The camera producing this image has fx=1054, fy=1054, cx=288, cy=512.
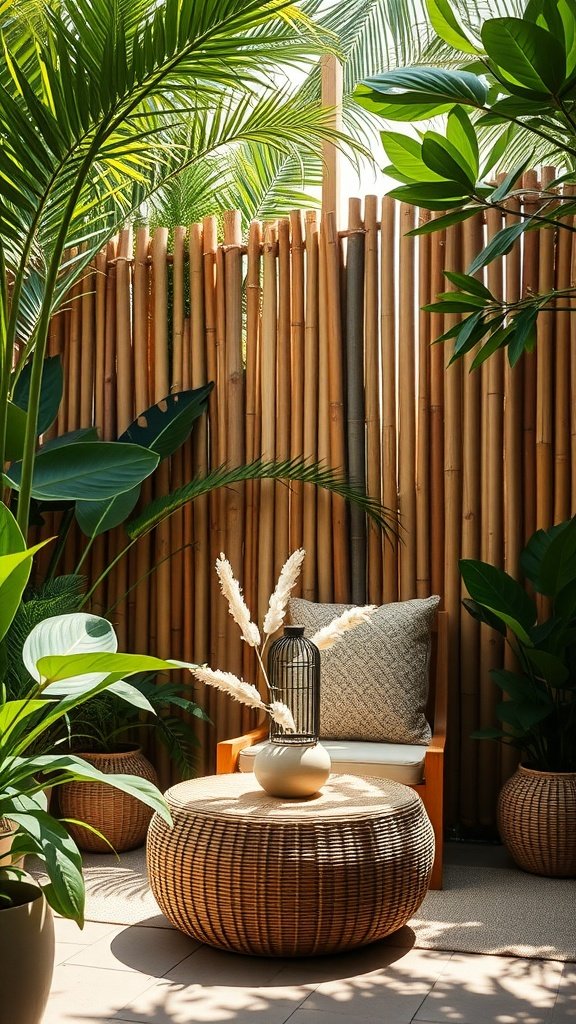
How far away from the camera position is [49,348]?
4.70 meters

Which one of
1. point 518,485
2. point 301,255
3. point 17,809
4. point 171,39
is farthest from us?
point 301,255

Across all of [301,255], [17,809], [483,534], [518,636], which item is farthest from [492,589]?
[17,809]

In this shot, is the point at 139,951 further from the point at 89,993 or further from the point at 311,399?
the point at 311,399

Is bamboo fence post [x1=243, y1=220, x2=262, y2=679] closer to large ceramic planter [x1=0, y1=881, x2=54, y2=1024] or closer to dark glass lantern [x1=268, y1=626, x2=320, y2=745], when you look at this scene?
dark glass lantern [x1=268, y1=626, x2=320, y2=745]

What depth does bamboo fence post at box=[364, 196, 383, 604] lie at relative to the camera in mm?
4152

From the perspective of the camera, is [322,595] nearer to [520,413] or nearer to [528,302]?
[520,413]

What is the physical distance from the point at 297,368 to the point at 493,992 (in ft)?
8.33

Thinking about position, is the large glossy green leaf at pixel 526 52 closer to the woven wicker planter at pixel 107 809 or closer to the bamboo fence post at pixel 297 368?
the bamboo fence post at pixel 297 368

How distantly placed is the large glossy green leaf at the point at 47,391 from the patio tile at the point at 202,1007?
2210mm

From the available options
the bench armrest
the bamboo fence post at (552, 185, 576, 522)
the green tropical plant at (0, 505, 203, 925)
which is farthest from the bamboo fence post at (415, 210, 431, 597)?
the green tropical plant at (0, 505, 203, 925)

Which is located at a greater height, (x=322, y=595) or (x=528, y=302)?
(x=528, y=302)

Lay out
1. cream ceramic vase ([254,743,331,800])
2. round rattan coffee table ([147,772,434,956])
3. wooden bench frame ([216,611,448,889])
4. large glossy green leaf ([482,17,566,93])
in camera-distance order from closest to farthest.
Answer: large glossy green leaf ([482,17,566,93]), round rattan coffee table ([147,772,434,956]), cream ceramic vase ([254,743,331,800]), wooden bench frame ([216,611,448,889])

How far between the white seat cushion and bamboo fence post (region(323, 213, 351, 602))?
775 millimetres

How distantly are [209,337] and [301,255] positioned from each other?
512 mm
